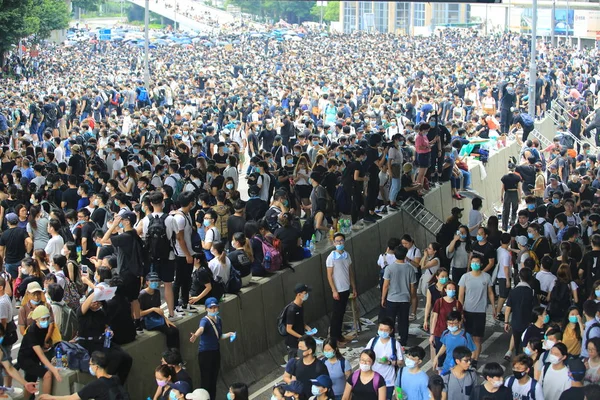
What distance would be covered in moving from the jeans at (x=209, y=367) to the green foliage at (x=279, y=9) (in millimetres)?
129980

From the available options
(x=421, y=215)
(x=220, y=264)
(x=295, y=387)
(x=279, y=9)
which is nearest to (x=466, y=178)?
(x=421, y=215)

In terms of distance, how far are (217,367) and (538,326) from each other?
377cm

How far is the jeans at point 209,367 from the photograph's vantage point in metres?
13.8

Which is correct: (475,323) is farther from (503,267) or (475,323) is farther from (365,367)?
(365,367)

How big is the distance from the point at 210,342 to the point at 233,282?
170 cm

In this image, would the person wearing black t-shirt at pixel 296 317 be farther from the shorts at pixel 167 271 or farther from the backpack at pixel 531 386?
the backpack at pixel 531 386

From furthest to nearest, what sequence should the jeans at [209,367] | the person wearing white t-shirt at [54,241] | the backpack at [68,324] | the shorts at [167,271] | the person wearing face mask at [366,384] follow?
the person wearing white t-shirt at [54,241], the shorts at [167,271], the jeans at [209,367], the backpack at [68,324], the person wearing face mask at [366,384]

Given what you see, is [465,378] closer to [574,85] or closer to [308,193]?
[308,193]

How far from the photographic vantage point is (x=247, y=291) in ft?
51.4

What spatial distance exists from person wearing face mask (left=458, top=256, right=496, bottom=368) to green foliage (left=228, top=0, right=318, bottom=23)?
128410 mm

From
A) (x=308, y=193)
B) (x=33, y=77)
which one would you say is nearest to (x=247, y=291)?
(x=308, y=193)

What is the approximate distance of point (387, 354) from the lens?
12.9 metres

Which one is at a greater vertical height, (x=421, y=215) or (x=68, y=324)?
(x=68, y=324)

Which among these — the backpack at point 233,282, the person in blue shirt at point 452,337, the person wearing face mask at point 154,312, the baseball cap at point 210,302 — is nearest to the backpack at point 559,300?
the person in blue shirt at point 452,337
